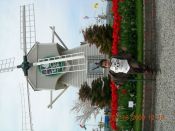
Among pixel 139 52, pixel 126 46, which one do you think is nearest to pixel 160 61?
pixel 139 52

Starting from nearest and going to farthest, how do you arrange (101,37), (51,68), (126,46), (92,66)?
(126,46)
(101,37)
(51,68)
(92,66)

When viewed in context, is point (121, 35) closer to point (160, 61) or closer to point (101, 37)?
point (101, 37)

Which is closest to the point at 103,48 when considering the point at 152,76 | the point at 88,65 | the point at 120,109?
the point at 88,65

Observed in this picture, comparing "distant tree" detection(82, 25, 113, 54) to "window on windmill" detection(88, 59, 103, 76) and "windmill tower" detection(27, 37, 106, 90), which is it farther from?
"window on windmill" detection(88, 59, 103, 76)

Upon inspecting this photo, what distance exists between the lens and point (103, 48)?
2689cm

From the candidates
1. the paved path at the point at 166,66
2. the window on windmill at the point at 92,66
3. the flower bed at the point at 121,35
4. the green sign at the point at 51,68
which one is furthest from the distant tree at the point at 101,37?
the paved path at the point at 166,66

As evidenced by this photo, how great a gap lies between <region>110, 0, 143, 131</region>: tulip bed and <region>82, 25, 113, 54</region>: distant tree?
28.3 inches

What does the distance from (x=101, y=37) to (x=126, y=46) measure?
290 centimetres

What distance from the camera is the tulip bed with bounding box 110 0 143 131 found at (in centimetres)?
2309

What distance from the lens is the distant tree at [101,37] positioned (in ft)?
87.5

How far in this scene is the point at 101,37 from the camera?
2669 cm

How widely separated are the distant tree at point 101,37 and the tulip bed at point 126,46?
2.36 ft
